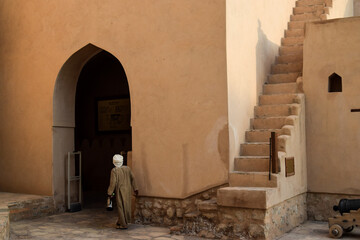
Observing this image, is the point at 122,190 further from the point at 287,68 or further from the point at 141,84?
the point at 287,68

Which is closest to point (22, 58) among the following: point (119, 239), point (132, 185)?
point (132, 185)

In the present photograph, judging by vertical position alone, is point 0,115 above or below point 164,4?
below

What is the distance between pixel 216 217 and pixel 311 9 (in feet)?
20.3

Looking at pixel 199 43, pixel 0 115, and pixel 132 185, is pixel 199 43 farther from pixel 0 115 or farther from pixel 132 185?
pixel 0 115

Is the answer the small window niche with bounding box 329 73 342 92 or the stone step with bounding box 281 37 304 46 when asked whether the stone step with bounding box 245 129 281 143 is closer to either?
the small window niche with bounding box 329 73 342 92

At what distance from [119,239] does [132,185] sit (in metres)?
1.11

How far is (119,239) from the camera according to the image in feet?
21.0

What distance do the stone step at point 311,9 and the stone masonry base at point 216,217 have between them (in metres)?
4.55

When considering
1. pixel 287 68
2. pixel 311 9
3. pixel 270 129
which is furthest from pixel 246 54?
pixel 311 9

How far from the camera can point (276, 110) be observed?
7.61 meters

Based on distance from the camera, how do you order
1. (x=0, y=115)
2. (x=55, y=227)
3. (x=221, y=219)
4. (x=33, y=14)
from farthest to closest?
1. (x=0, y=115)
2. (x=33, y=14)
3. (x=55, y=227)
4. (x=221, y=219)

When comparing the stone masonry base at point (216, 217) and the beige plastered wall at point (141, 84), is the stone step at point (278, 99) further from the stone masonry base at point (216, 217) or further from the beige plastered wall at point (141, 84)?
the stone masonry base at point (216, 217)

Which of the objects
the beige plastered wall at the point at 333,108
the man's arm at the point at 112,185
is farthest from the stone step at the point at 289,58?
the man's arm at the point at 112,185

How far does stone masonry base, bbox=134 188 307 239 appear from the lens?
6.03 meters
